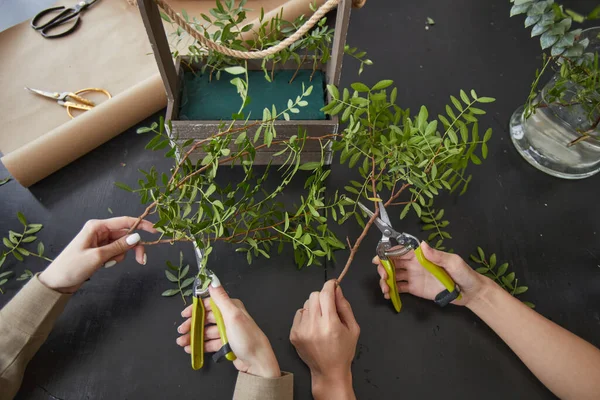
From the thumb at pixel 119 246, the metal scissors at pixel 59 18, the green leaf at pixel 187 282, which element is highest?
the metal scissors at pixel 59 18

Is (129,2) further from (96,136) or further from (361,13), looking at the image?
(361,13)

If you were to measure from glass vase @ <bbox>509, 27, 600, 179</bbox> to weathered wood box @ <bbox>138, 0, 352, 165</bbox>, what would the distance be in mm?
458

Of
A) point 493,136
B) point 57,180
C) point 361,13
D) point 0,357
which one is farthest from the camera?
point 361,13

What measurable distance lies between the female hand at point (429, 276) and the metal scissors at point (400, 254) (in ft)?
0.03

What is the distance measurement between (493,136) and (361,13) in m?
0.54

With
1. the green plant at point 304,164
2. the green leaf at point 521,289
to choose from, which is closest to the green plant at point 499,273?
the green leaf at point 521,289

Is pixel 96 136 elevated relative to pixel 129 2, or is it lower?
lower

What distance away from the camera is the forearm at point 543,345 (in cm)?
70

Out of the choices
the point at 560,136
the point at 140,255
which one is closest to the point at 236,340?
the point at 140,255

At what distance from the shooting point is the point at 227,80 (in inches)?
35.5

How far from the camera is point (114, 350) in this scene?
0.74 metres

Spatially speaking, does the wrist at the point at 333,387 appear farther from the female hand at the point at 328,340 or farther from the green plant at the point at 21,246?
the green plant at the point at 21,246

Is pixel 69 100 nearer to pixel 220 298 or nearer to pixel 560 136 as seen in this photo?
pixel 220 298

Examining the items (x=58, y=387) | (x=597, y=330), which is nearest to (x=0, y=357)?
(x=58, y=387)
